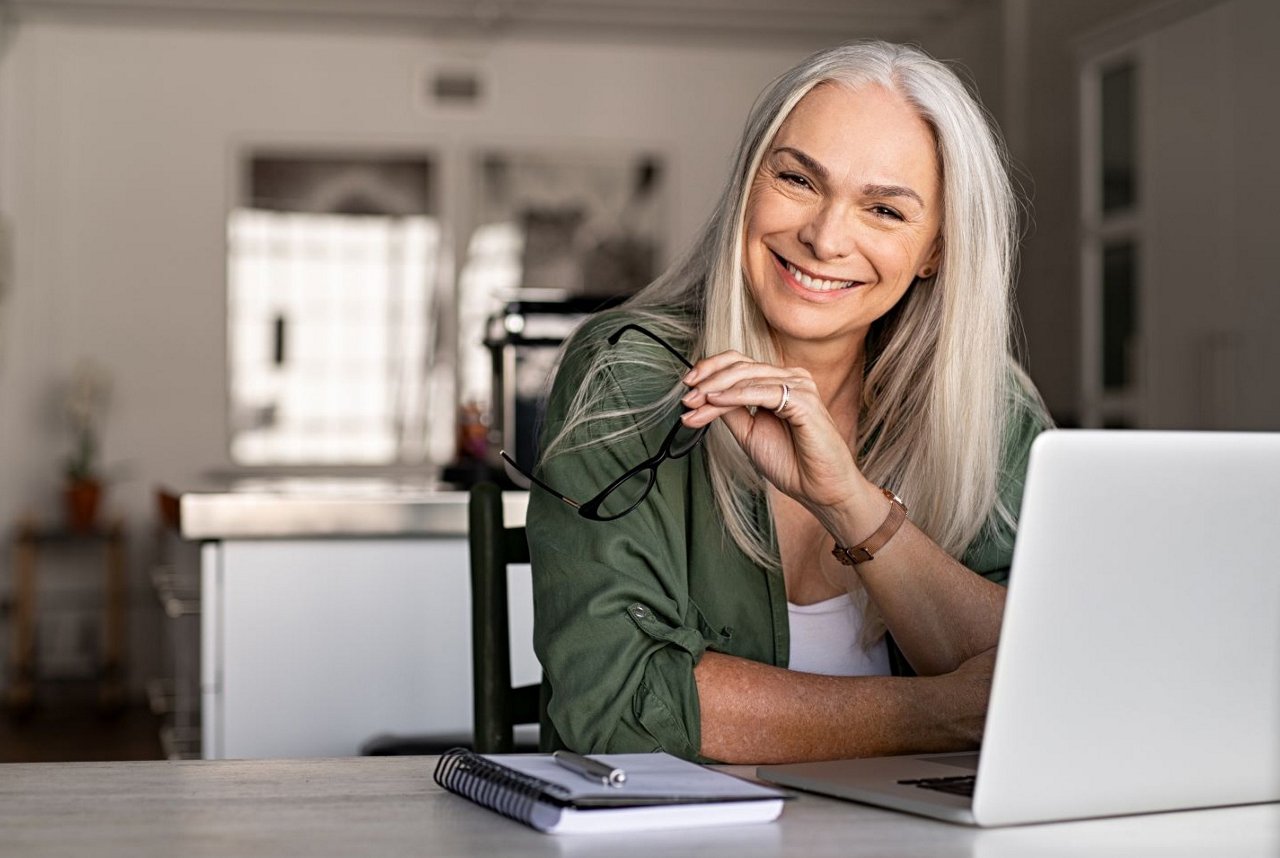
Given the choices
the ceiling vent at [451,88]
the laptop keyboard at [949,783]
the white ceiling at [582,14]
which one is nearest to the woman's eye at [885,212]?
the laptop keyboard at [949,783]

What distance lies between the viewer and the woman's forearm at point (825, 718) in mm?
1291

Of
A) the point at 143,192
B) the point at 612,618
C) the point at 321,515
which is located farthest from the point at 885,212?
the point at 143,192

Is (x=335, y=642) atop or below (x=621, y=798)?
below

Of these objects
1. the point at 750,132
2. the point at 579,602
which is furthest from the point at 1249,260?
the point at 579,602

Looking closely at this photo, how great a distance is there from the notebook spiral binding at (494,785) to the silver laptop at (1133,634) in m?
0.22

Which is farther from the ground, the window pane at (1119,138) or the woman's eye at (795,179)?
the window pane at (1119,138)

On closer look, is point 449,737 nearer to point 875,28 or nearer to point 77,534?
point 77,534

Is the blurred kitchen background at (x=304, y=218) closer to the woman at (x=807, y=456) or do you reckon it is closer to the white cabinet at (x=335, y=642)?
the white cabinet at (x=335, y=642)

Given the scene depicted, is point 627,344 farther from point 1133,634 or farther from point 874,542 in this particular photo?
point 1133,634

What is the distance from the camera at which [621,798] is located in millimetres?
926

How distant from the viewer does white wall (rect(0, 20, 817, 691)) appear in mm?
7293

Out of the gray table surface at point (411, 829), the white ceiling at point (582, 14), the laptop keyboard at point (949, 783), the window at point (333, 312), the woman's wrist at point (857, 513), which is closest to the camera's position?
the gray table surface at point (411, 829)

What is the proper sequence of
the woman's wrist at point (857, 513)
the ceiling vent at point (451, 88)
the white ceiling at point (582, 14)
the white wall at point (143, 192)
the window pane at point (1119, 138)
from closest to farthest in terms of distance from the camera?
the woman's wrist at point (857, 513) → the window pane at point (1119, 138) → the white ceiling at point (582, 14) → the white wall at point (143, 192) → the ceiling vent at point (451, 88)

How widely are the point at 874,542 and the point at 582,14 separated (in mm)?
6377
